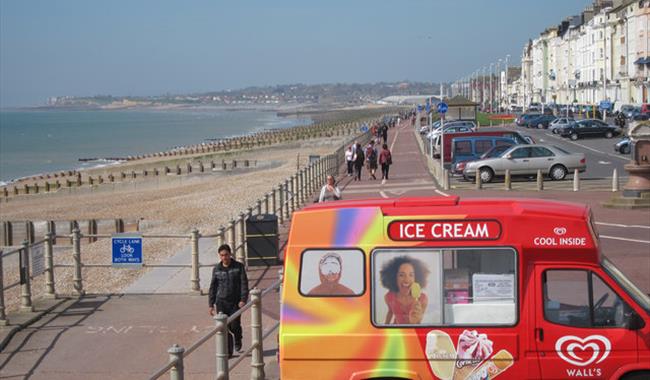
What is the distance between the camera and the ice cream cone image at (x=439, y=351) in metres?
7.69

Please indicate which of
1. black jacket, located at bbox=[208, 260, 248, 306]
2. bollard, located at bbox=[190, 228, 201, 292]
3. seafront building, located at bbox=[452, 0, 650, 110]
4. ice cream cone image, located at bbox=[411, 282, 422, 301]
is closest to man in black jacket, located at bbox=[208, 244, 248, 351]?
black jacket, located at bbox=[208, 260, 248, 306]

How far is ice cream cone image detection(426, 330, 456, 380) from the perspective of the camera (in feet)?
25.2

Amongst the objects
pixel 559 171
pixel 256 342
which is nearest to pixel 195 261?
pixel 256 342

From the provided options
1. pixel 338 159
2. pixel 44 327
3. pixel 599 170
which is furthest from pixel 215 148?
pixel 44 327

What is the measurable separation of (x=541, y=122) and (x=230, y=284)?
6951 centimetres

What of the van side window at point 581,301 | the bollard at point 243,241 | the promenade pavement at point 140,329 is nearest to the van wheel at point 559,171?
the promenade pavement at point 140,329

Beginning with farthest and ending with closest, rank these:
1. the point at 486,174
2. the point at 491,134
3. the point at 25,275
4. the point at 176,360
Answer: the point at 491,134
the point at 486,174
the point at 25,275
the point at 176,360

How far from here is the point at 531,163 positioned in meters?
33.1

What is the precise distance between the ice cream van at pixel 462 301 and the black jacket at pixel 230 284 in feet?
9.99

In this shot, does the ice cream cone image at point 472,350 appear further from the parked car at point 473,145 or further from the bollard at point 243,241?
the parked car at point 473,145

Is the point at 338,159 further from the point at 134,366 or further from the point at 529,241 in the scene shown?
the point at 529,241

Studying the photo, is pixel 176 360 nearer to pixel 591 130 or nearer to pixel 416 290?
pixel 416 290

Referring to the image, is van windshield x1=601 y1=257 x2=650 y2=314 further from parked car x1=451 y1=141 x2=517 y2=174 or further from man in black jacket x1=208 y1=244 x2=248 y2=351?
parked car x1=451 y1=141 x2=517 y2=174

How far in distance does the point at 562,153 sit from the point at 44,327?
2379 cm
